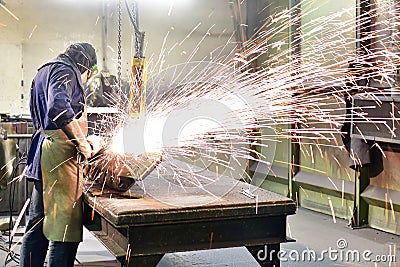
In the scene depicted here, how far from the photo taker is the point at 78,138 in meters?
3.22

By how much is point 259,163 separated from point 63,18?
2522mm

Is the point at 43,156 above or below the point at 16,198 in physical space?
above

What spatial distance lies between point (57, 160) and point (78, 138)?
16 cm

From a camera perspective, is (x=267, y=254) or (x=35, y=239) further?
(x=35, y=239)

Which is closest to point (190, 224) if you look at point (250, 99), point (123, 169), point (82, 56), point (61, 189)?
point (123, 169)

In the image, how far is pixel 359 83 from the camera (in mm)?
4969

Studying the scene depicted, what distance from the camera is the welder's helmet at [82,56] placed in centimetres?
335

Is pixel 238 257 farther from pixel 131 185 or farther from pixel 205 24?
pixel 205 24

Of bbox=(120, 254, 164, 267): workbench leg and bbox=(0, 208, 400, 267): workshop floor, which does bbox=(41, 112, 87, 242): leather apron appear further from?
bbox=(0, 208, 400, 267): workshop floor

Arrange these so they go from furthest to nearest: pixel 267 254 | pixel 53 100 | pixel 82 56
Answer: pixel 82 56
pixel 53 100
pixel 267 254

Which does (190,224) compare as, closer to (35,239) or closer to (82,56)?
(35,239)

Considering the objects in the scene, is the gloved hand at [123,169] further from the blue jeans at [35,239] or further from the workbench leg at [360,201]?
the workbench leg at [360,201]

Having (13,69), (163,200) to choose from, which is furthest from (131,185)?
(13,69)

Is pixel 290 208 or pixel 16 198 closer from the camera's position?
pixel 290 208
